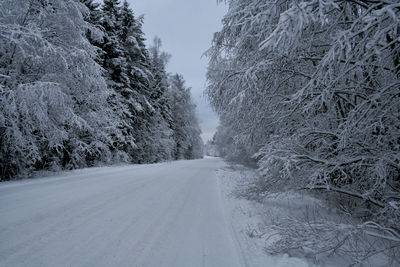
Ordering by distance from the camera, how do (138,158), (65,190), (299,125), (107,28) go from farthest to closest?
(138,158) < (107,28) < (65,190) < (299,125)

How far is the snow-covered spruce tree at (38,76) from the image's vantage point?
23.4 feet

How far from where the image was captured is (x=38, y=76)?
27.5ft

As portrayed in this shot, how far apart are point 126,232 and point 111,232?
220mm

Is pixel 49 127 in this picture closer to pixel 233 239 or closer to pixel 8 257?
pixel 8 257

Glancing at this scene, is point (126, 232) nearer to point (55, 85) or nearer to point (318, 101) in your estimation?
point (318, 101)

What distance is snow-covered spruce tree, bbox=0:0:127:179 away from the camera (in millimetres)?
7121

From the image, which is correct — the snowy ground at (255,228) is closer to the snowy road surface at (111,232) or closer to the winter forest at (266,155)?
the winter forest at (266,155)

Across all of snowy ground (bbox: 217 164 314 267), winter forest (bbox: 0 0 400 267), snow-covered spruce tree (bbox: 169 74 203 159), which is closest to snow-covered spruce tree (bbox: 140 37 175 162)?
snow-covered spruce tree (bbox: 169 74 203 159)

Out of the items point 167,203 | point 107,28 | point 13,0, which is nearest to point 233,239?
point 167,203

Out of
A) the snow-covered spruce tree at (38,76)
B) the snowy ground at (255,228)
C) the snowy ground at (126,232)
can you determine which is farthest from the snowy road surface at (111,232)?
the snow-covered spruce tree at (38,76)

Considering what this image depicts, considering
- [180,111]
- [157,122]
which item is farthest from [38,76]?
[180,111]

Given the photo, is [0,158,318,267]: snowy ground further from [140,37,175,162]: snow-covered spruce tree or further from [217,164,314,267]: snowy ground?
[140,37,175,162]: snow-covered spruce tree

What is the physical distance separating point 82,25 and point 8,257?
10312mm

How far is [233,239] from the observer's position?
9.81 feet
